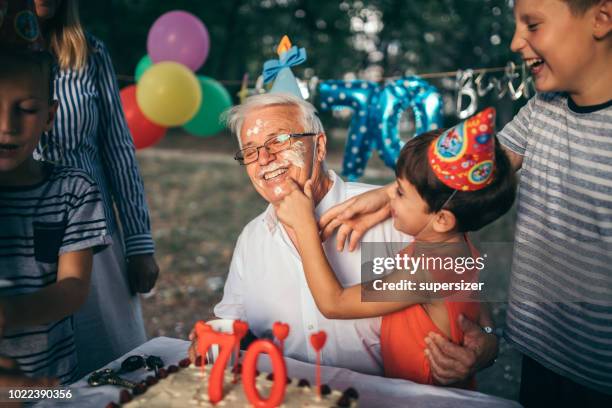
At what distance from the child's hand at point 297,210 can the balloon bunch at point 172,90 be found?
164cm

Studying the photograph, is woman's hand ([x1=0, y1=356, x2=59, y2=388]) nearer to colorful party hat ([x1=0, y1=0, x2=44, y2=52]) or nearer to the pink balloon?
colorful party hat ([x1=0, y1=0, x2=44, y2=52])

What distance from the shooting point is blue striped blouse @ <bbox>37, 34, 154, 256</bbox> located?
2336 millimetres

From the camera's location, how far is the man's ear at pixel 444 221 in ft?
5.56

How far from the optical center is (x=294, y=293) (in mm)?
2230

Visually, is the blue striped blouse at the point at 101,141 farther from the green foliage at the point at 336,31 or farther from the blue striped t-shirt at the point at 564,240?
the green foliage at the point at 336,31

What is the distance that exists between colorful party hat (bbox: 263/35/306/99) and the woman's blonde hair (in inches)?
31.4

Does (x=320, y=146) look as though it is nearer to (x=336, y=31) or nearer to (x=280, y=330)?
(x=280, y=330)

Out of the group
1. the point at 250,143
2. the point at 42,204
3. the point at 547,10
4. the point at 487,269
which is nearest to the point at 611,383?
the point at 487,269

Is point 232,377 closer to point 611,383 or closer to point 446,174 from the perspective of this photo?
point 446,174

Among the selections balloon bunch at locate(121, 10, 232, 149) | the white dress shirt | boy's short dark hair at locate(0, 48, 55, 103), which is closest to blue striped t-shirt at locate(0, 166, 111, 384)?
boy's short dark hair at locate(0, 48, 55, 103)

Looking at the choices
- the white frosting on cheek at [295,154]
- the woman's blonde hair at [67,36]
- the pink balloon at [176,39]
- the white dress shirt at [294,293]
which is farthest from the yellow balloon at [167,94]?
the white frosting on cheek at [295,154]

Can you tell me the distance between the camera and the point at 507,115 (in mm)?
8461

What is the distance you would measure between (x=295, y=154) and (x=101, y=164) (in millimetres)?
1030

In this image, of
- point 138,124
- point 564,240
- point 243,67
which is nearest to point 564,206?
point 564,240
